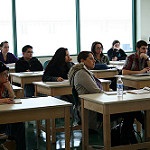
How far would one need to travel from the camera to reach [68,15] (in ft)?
36.3

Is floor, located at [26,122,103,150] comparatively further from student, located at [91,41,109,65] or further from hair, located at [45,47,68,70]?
student, located at [91,41,109,65]

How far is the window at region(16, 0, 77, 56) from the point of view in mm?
10461

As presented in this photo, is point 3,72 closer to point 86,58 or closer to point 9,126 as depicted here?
point 9,126

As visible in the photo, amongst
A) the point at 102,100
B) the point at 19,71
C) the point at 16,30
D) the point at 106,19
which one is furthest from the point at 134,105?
the point at 106,19

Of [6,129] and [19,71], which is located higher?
[19,71]

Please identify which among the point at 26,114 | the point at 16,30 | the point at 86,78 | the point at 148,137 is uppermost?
the point at 16,30

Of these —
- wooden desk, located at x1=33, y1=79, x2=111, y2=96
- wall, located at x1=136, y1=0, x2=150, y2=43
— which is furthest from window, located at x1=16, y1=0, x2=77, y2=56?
wooden desk, located at x1=33, y1=79, x2=111, y2=96

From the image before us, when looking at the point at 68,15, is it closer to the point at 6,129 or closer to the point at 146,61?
the point at 146,61

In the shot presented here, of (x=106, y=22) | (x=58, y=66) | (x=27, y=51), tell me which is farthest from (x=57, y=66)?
(x=106, y=22)

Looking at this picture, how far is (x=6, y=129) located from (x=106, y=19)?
8188 mm

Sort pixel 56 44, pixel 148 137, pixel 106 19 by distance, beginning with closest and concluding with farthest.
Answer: pixel 148 137 → pixel 56 44 → pixel 106 19

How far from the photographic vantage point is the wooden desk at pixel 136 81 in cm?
551

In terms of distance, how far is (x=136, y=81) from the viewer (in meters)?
5.53

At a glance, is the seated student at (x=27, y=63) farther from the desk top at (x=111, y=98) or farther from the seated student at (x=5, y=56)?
the desk top at (x=111, y=98)
